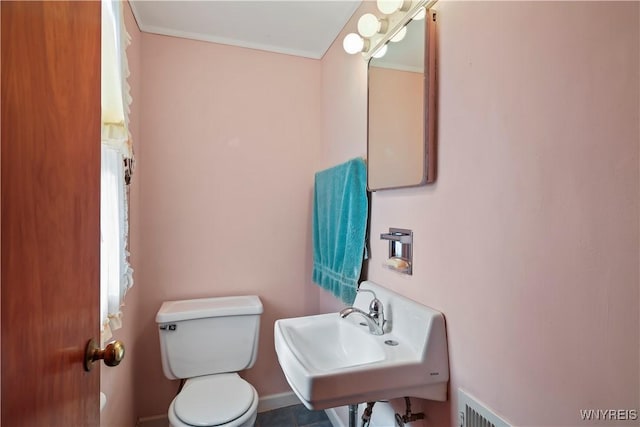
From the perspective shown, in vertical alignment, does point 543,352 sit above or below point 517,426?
above

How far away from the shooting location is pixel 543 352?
70 centimetres

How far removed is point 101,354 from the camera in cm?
71

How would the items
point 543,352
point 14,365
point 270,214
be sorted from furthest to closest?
point 270,214, point 543,352, point 14,365

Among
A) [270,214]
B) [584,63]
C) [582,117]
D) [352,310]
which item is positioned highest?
[584,63]

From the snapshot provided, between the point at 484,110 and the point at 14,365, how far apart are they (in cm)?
110

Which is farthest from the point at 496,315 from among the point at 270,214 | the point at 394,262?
the point at 270,214

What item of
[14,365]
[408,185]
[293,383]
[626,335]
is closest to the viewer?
[14,365]

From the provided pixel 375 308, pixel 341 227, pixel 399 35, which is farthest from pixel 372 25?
pixel 375 308

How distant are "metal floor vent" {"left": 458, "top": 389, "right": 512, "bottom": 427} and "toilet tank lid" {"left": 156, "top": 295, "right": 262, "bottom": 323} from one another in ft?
3.79

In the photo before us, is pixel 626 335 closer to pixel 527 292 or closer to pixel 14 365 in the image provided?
pixel 527 292

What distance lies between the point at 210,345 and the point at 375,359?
1043 mm

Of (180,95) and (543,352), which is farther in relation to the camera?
(180,95)

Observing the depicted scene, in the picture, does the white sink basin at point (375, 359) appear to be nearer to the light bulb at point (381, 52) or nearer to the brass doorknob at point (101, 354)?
the brass doorknob at point (101, 354)

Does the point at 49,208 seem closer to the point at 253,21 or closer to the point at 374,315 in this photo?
the point at 374,315
